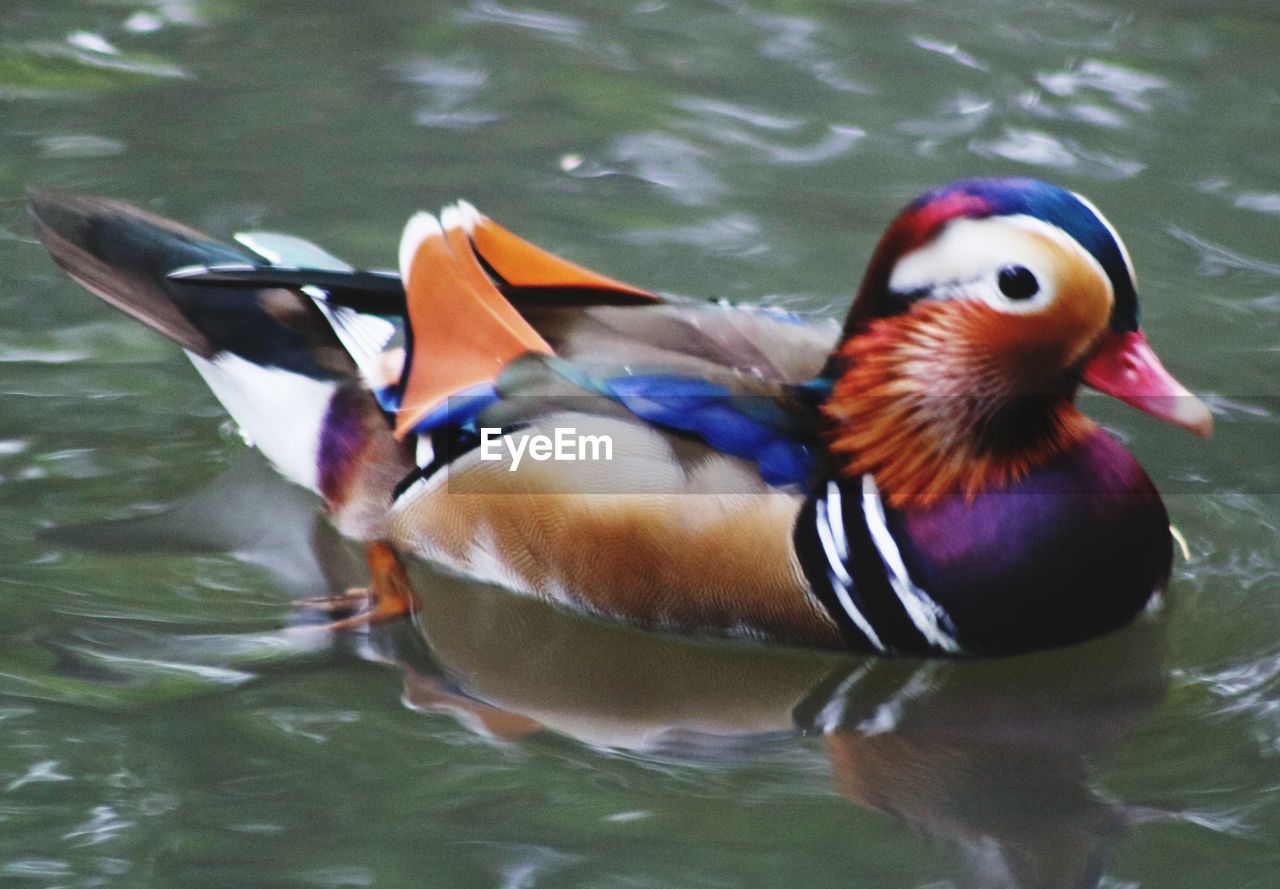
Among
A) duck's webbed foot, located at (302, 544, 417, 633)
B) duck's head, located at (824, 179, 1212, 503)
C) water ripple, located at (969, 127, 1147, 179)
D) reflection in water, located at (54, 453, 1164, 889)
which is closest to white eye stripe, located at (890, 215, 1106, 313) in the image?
duck's head, located at (824, 179, 1212, 503)

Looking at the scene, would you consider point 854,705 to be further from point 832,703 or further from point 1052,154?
point 1052,154

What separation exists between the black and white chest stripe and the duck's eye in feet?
1.59

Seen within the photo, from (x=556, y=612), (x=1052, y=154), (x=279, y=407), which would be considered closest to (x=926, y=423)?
(x=556, y=612)

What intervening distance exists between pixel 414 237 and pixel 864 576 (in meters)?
1.20

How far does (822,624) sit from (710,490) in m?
0.35

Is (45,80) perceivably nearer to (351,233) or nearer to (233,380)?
(351,233)

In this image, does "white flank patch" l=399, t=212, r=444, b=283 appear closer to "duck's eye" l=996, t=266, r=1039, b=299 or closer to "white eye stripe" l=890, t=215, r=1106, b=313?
"white eye stripe" l=890, t=215, r=1106, b=313

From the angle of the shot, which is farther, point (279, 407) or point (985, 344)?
point (279, 407)

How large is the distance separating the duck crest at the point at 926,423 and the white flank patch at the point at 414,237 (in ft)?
3.05

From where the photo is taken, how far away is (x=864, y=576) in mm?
3781

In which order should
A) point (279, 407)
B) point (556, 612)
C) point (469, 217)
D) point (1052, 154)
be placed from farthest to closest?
point (1052, 154) < point (279, 407) < point (469, 217) < point (556, 612)

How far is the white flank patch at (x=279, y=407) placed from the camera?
4.38 metres

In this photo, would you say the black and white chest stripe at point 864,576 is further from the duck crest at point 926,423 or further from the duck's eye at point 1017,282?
the duck's eye at point 1017,282

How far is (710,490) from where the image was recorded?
148 inches
